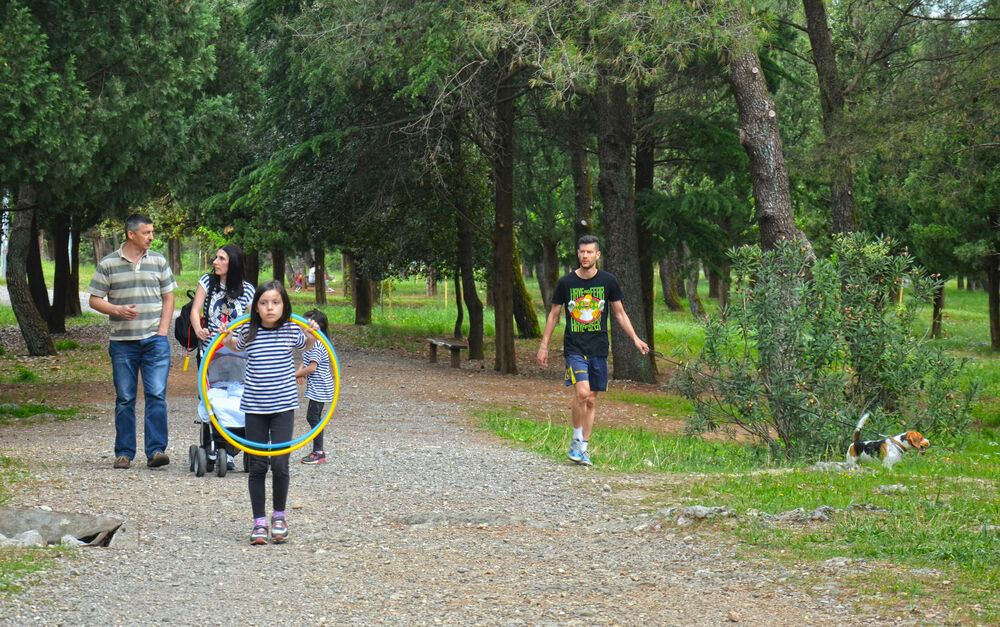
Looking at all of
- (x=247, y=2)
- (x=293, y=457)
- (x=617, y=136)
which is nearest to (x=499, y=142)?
(x=617, y=136)

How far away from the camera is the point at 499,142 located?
795 inches

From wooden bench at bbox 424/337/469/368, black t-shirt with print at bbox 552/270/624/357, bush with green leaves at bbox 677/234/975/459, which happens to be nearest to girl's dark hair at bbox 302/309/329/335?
black t-shirt with print at bbox 552/270/624/357

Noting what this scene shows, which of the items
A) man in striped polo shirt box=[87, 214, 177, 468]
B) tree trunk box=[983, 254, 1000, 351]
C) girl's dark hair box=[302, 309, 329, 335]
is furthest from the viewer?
tree trunk box=[983, 254, 1000, 351]

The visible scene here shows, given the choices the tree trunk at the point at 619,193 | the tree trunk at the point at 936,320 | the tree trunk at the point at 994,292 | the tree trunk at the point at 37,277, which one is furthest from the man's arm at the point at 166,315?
the tree trunk at the point at 994,292

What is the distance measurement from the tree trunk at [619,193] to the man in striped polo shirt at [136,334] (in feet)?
34.9

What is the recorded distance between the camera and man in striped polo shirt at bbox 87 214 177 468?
28.2 feet

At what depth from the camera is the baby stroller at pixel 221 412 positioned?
7957 mm

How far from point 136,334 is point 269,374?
273 cm

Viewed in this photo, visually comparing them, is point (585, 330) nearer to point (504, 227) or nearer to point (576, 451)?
point (576, 451)

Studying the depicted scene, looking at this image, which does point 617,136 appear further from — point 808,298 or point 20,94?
point 20,94

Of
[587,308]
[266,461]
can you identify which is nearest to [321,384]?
[587,308]

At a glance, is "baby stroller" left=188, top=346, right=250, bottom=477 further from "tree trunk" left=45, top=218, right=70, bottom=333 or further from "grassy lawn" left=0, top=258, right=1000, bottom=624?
"tree trunk" left=45, top=218, right=70, bottom=333

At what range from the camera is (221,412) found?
7.93 m

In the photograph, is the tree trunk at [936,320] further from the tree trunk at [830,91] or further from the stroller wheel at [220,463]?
the stroller wheel at [220,463]
